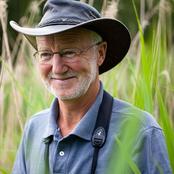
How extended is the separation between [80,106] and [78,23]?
0.29 meters

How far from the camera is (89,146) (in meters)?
2.08

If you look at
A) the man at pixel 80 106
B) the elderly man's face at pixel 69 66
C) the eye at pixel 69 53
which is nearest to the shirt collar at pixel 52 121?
the man at pixel 80 106

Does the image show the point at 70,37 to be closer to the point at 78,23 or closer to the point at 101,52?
the point at 78,23

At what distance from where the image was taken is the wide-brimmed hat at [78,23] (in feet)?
6.90

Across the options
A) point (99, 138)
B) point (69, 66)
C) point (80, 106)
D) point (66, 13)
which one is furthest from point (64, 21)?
point (99, 138)

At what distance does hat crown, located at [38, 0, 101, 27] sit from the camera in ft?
7.01

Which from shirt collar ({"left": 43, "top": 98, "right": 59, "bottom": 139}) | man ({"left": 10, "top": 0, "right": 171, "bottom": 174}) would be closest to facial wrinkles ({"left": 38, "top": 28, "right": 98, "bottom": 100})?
man ({"left": 10, "top": 0, "right": 171, "bottom": 174})

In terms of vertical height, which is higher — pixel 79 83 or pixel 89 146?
pixel 79 83

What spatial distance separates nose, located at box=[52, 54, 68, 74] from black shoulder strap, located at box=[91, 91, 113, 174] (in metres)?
0.18

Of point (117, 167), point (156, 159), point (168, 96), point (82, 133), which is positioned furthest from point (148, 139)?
point (117, 167)

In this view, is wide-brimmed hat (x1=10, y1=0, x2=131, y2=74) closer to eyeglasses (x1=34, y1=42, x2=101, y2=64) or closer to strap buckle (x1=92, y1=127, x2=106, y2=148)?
eyeglasses (x1=34, y1=42, x2=101, y2=64)

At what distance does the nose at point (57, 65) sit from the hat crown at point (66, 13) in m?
0.12

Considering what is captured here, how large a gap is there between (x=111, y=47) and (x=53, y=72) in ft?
0.99

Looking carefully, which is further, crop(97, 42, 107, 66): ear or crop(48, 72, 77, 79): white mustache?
crop(97, 42, 107, 66): ear
